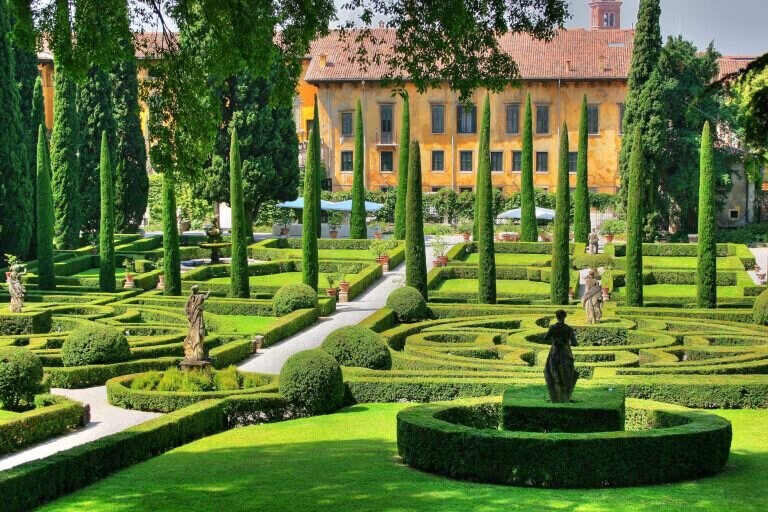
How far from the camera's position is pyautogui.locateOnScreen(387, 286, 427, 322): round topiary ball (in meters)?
32.5

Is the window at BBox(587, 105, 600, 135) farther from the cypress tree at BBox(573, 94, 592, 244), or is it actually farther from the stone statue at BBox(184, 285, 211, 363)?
the stone statue at BBox(184, 285, 211, 363)

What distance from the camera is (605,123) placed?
6562 centimetres

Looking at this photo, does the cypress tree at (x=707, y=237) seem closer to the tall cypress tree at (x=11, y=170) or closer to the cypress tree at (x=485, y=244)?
the cypress tree at (x=485, y=244)

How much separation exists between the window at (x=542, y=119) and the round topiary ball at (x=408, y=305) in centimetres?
3520

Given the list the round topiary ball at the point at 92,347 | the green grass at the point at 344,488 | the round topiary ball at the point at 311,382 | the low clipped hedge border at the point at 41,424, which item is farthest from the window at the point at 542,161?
the green grass at the point at 344,488

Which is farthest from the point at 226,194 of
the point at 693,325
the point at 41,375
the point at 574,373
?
the point at 574,373

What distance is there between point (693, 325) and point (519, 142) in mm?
37125

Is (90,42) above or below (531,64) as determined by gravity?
below

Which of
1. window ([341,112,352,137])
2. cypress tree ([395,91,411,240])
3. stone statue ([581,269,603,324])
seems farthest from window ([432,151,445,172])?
stone statue ([581,269,603,324])

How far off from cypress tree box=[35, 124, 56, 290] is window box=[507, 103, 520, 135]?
30.4 meters

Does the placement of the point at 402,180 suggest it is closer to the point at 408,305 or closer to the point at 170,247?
the point at 170,247

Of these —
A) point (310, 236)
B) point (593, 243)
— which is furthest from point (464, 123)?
point (310, 236)

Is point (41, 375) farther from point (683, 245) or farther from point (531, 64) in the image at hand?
point (531, 64)

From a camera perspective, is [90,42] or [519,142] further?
[519,142]
